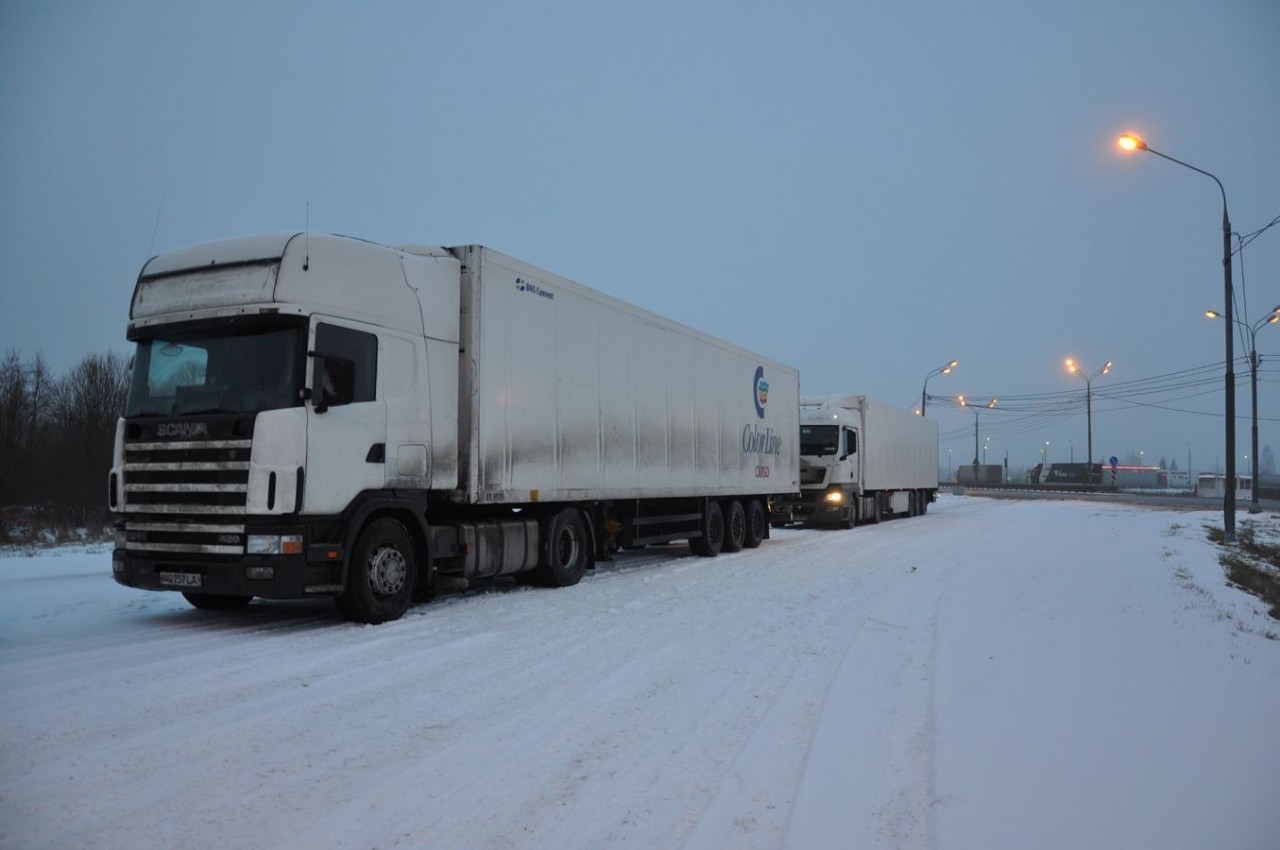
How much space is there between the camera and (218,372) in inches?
305

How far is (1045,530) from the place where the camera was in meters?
21.6

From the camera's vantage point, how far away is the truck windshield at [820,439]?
23719 mm

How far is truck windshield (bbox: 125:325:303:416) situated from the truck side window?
239 mm

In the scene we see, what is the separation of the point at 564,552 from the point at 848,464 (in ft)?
46.3

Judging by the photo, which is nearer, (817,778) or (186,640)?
(817,778)

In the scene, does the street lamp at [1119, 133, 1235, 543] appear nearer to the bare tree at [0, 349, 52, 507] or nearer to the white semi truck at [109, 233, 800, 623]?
the white semi truck at [109, 233, 800, 623]

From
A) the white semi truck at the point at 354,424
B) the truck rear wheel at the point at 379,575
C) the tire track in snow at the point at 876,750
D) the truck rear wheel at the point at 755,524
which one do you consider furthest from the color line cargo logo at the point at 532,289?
the truck rear wheel at the point at 755,524

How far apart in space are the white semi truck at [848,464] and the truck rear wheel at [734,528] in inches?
177

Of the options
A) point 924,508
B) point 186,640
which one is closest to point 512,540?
point 186,640

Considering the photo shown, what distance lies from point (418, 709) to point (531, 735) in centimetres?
92

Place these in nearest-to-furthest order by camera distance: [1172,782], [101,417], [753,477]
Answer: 1. [1172,782]
2. [753,477]
3. [101,417]

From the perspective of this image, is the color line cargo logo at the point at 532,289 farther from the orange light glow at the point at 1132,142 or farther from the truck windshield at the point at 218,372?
the orange light glow at the point at 1132,142

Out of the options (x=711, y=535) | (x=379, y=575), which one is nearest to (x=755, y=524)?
(x=711, y=535)

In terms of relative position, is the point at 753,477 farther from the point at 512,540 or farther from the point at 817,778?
the point at 817,778
